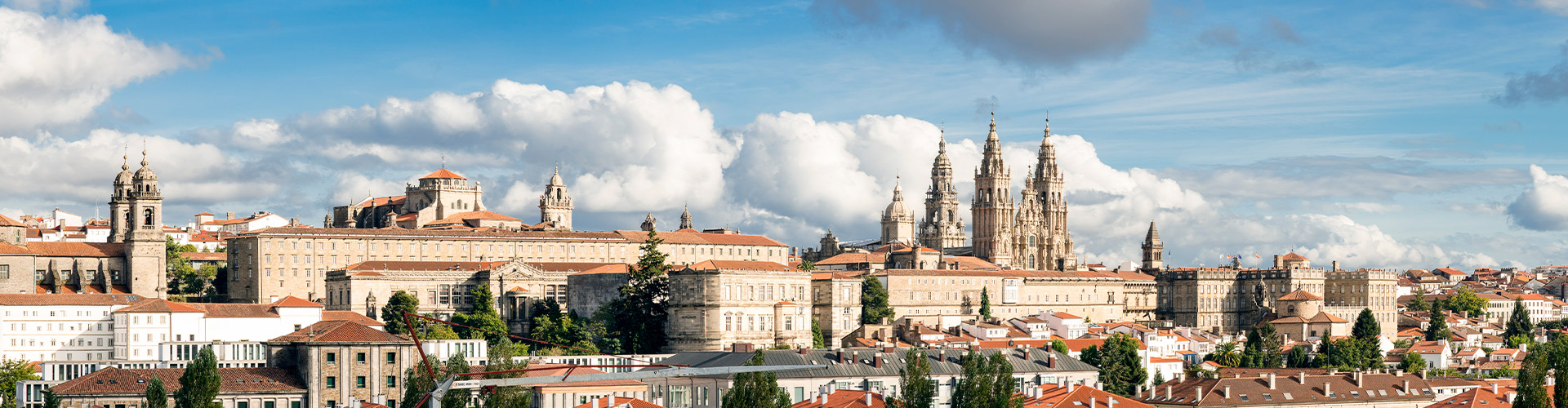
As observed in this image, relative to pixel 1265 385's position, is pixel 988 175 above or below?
above

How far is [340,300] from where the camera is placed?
402 ft

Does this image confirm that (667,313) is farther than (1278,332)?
No

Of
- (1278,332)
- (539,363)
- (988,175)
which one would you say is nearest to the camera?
(539,363)

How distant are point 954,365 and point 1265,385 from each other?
1461cm

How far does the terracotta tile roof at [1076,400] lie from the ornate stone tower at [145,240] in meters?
65.3

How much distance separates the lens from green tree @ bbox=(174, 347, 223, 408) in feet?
220

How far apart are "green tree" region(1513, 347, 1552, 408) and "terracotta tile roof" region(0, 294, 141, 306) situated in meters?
76.8

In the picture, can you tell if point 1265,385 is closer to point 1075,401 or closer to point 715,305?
point 1075,401

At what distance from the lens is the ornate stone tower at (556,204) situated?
16612 cm

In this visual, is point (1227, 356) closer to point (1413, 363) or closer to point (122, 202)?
point (1413, 363)

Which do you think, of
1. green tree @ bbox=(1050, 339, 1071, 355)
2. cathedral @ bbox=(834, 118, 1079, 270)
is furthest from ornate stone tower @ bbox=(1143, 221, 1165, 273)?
green tree @ bbox=(1050, 339, 1071, 355)

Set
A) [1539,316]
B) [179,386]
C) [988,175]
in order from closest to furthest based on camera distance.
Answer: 1. [179,386]
2. [988,175]
3. [1539,316]

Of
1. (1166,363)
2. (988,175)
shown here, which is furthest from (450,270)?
(988,175)

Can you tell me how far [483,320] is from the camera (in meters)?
114
